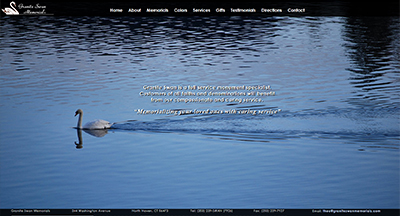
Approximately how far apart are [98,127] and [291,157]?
8.94m

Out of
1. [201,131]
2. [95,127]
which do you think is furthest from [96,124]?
[201,131]

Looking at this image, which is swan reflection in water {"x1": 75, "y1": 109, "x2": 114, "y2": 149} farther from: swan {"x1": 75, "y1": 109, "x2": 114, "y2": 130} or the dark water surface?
the dark water surface

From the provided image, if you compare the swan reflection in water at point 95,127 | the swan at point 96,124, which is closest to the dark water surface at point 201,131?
the swan reflection in water at point 95,127

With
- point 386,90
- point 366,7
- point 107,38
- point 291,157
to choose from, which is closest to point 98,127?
point 291,157

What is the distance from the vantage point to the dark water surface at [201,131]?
17.7 meters

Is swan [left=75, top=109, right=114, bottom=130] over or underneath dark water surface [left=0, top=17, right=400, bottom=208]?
over

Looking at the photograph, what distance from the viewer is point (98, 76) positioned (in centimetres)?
3641

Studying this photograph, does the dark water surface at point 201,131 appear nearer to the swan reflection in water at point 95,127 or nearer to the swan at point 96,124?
the swan reflection in water at point 95,127

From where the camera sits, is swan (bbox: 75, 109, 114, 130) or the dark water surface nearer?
the dark water surface

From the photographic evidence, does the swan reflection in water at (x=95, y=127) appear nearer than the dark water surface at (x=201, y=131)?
No

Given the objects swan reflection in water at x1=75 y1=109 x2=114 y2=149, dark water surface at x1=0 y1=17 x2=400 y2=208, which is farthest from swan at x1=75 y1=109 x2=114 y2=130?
dark water surface at x1=0 y1=17 x2=400 y2=208

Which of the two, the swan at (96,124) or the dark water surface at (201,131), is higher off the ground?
the swan at (96,124)

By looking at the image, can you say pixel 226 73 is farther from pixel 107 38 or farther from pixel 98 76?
pixel 107 38

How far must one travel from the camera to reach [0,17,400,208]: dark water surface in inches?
698
